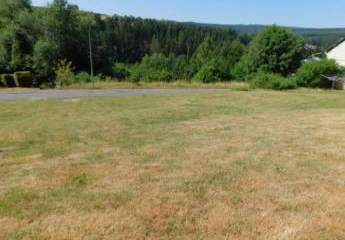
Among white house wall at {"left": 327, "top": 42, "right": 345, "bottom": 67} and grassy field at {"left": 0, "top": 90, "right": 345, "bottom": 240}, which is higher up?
grassy field at {"left": 0, "top": 90, "right": 345, "bottom": 240}

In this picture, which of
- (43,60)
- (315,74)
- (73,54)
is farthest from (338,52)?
(43,60)

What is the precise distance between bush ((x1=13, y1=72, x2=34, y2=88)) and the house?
99.0 ft

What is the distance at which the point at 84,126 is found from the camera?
880 cm

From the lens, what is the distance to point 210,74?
100 feet

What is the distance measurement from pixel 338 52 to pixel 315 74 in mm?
16777

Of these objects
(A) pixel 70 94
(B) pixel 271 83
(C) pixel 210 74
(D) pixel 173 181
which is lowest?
(C) pixel 210 74

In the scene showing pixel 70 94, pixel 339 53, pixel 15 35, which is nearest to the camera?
pixel 70 94

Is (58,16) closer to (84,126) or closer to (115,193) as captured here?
(84,126)

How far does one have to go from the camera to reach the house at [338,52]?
42.7 m

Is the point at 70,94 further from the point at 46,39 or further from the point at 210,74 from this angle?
the point at 46,39

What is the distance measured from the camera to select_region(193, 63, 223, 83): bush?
99.6 feet

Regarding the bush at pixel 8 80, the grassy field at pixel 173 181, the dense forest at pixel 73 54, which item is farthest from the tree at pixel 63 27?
the grassy field at pixel 173 181

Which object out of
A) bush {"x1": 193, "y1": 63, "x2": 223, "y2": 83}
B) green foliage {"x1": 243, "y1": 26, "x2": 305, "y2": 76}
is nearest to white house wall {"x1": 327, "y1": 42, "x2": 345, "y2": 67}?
green foliage {"x1": 243, "y1": 26, "x2": 305, "y2": 76}

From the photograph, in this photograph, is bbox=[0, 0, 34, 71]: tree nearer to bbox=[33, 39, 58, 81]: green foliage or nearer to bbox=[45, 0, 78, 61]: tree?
bbox=[33, 39, 58, 81]: green foliage
